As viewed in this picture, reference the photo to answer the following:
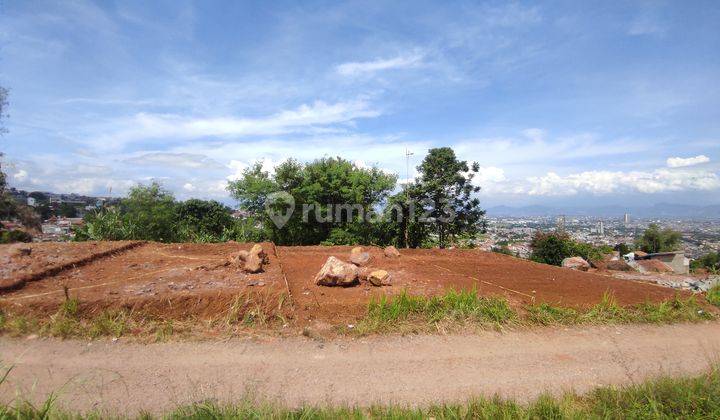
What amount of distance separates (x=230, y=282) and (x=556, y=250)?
36.6 ft

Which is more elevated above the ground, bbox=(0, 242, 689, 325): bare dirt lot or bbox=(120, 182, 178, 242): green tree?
bbox=(120, 182, 178, 242): green tree

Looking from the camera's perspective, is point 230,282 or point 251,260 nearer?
point 230,282

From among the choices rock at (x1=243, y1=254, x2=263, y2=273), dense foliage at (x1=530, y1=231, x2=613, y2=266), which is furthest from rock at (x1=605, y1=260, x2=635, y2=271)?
rock at (x1=243, y1=254, x2=263, y2=273)

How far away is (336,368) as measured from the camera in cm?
391

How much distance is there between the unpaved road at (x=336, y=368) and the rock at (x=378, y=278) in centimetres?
195

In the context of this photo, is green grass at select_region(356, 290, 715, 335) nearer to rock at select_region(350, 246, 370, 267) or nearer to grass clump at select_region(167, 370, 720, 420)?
grass clump at select_region(167, 370, 720, 420)

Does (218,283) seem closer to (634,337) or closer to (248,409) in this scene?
(248,409)

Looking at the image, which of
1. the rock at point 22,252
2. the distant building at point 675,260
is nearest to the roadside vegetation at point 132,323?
the rock at point 22,252

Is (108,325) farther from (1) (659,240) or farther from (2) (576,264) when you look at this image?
(1) (659,240)

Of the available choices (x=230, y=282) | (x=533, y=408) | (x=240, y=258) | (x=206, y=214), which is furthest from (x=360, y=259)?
(x=206, y=214)

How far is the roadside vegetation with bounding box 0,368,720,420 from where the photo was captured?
266cm

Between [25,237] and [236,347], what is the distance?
12.2 m

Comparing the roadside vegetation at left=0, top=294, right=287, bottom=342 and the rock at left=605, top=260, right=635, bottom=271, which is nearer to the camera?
the roadside vegetation at left=0, top=294, right=287, bottom=342

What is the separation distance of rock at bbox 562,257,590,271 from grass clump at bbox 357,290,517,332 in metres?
6.92
